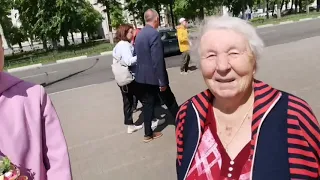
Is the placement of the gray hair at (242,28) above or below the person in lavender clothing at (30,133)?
above

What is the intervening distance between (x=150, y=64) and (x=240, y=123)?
3151 millimetres

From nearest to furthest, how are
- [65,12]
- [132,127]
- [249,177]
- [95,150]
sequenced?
[249,177], [95,150], [132,127], [65,12]

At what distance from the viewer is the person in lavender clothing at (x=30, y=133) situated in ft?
5.16

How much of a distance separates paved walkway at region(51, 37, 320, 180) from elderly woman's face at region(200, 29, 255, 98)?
0.62 ft

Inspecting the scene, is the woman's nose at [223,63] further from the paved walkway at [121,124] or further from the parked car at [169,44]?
the parked car at [169,44]

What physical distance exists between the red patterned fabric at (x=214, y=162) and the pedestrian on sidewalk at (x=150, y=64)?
2.97 m

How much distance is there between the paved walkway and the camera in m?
4.41

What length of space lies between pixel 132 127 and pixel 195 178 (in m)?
3.97

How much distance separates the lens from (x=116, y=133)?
579 cm

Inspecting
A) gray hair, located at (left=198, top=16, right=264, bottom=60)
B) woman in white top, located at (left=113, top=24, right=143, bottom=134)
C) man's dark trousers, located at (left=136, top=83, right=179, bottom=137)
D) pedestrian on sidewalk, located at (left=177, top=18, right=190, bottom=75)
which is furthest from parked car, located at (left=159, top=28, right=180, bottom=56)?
gray hair, located at (left=198, top=16, right=264, bottom=60)

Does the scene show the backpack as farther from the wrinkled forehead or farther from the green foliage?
the green foliage

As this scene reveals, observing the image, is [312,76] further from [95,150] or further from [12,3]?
[12,3]

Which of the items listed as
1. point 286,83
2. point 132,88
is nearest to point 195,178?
point 132,88

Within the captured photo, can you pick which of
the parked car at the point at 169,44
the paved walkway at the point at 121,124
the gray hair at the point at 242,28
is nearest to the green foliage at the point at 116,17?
the parked car at the point at 169,44
